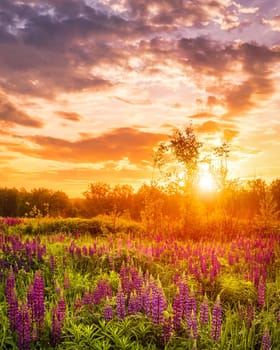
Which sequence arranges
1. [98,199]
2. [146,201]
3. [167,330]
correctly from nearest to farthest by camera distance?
[167,330], [146,201], [98,199]

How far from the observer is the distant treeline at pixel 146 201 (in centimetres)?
2172

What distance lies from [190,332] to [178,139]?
1890 cm

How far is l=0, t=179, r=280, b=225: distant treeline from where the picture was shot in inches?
855

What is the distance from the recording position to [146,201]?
20953mm

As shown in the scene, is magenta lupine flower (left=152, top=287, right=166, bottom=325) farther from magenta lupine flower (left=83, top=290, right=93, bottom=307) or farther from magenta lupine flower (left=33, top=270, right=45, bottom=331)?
magenta lupine flower (left=33, top=270, right=45, bottom=331)

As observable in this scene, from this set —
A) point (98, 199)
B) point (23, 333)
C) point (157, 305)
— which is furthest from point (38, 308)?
point (98, 199)

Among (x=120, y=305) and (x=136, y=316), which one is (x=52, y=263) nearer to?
(x=120, y=305)

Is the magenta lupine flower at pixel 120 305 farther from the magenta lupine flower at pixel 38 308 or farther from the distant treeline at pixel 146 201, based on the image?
the distant treeline at pixel 146 201

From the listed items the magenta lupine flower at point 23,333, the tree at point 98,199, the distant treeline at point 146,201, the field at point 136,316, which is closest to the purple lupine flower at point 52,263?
the field at point 136,316

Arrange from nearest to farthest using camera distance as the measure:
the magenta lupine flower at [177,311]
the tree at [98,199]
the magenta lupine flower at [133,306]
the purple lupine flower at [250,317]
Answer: the magenta lupine flower at [177,311] < the magenta lupine flower at [133,306] < the purple lupine flower at [250,317] < the tree at [98,199]

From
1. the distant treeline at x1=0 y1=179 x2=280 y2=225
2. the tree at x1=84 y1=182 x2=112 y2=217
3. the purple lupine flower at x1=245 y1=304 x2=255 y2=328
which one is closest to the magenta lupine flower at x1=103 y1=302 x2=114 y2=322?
the purple lupine flower at x1=245 y1=304 x2=255 y2=328

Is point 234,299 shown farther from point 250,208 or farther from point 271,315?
point 250,208

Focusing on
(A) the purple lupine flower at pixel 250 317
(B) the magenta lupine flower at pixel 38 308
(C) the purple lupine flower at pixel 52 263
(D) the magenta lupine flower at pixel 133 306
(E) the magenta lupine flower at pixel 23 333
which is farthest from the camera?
(C) the purple lupine flower at pixel 52 263

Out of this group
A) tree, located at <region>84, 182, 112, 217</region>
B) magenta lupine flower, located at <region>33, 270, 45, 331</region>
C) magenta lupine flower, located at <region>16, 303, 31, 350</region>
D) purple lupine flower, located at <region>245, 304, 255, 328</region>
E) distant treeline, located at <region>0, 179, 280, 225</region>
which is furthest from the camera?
tree, located at <region>84, 182, 112, 217</region>
